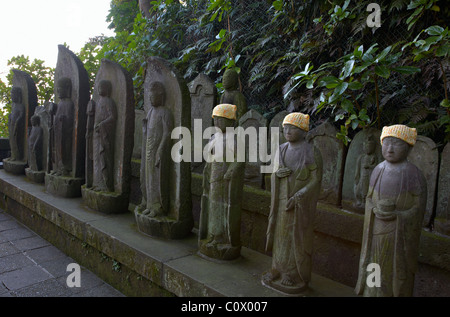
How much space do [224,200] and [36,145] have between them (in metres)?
4.81

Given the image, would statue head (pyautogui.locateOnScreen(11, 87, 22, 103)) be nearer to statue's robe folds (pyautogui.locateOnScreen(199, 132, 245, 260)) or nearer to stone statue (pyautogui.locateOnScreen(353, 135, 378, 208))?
statue's robe folds (pyautogui.locateOnScreen(199, 132, 245, 260))

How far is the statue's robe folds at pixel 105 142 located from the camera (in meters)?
4.61

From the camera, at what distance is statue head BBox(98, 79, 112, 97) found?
4664 mm

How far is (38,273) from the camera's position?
3.88 meters

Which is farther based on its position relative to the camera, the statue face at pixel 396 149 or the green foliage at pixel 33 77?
the green foliage at pixel 33 77

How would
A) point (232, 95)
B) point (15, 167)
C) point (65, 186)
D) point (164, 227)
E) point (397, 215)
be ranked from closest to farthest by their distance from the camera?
point (397, 215) < point (164, 227) < point (232, 95) < point (65, 186) < point (15, 167)

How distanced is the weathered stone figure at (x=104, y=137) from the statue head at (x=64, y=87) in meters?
1.19

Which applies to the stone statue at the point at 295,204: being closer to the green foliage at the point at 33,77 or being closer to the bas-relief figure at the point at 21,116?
the bas-relief figure at the point at 21,116

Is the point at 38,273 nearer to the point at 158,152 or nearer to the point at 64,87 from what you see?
the point at 158,152

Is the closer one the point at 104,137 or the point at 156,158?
the point at 156,158

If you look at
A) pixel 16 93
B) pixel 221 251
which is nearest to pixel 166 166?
pixel 221 251

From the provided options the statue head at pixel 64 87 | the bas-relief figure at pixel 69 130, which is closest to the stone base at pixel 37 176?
the bas-relief figure at pixel 69 130

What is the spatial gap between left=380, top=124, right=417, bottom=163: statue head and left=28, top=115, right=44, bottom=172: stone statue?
619cm
